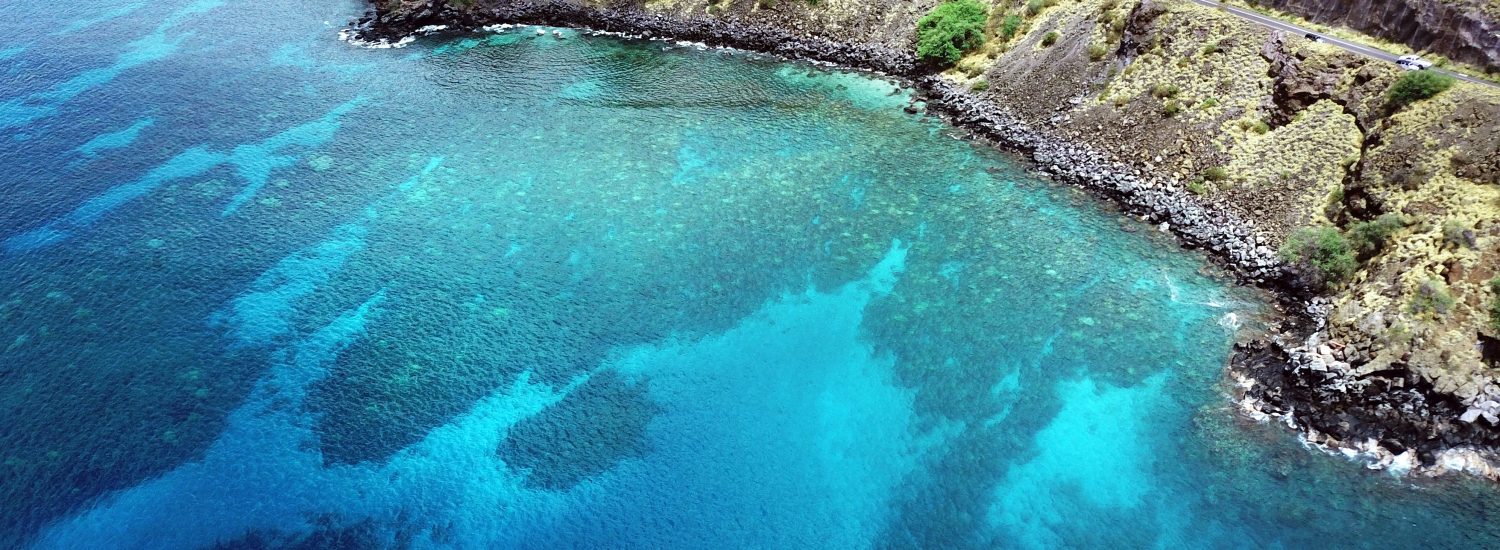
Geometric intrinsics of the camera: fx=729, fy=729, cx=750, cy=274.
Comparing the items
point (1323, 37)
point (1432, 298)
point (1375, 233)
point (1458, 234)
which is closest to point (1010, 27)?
point (1323, 37)

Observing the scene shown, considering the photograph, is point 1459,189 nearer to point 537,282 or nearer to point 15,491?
point 537,282

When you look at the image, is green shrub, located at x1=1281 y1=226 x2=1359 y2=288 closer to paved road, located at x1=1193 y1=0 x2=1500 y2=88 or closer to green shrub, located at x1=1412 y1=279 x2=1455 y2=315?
green shrub, located at x1=1412 y1=279 x2=1455 y2=315

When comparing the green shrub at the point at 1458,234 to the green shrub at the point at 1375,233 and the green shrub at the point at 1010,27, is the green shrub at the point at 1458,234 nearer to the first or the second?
the green shrub at the point at 1375,233

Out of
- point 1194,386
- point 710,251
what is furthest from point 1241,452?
point 710,251

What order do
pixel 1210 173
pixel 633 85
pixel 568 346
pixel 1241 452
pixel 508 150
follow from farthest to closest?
pixel 633 85 → pixel 508 150 → pixel 1210 173 → pixel 568 346 → pixel 1241 452

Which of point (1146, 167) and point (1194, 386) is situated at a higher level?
point (1146, 167)

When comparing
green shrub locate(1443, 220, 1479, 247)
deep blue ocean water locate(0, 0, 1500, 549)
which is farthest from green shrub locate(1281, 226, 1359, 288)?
green shrub locate(1443, 220, 1479, 247)

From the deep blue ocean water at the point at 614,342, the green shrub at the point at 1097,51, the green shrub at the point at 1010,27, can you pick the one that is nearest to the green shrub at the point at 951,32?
the green shrub at the point at 1010,27
